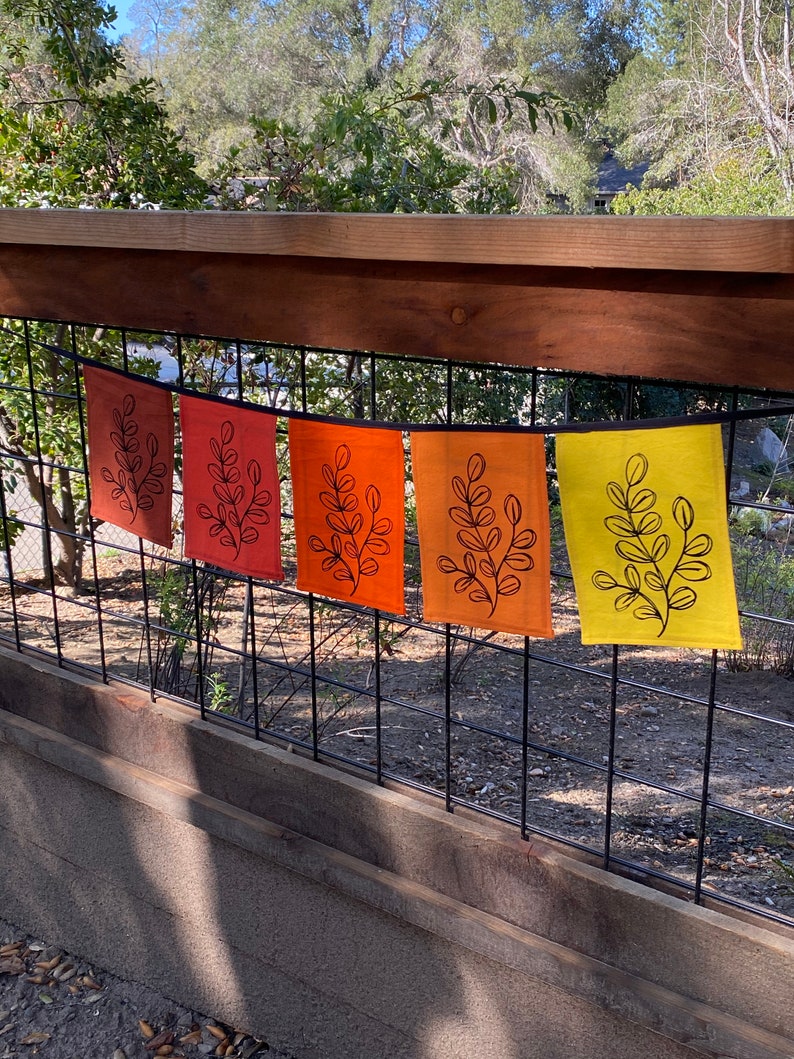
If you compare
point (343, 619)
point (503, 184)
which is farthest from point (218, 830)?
point (503, 184)

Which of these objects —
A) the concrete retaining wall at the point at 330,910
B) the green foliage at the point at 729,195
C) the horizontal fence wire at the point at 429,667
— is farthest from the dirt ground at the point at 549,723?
the green foliage at the point at 729,195

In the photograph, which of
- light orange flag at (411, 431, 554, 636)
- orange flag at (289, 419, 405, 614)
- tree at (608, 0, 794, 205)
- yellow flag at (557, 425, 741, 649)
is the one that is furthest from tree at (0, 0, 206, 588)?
tree at (608, 0, 794, 205)

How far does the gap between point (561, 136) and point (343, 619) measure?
23842 millimetres

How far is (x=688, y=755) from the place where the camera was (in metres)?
3.68

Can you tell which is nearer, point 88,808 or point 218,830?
point 218,830

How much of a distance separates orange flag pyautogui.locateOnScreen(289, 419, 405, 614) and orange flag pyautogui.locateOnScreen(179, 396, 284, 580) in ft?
0.26

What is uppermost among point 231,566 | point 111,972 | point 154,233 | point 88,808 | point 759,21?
point 759,21

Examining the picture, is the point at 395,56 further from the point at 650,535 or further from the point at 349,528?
the point at 650,535

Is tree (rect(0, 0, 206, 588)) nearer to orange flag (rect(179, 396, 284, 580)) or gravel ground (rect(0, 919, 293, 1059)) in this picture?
gravel ground (rect(0, 919, 293, 1059))

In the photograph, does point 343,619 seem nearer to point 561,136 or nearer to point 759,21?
point 759,21

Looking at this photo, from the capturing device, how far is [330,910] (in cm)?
206

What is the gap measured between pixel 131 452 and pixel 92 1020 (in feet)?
4.65

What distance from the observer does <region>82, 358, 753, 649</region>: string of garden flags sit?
4.83 feet

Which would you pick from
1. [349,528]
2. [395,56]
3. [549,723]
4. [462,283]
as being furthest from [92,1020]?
[395,56]
